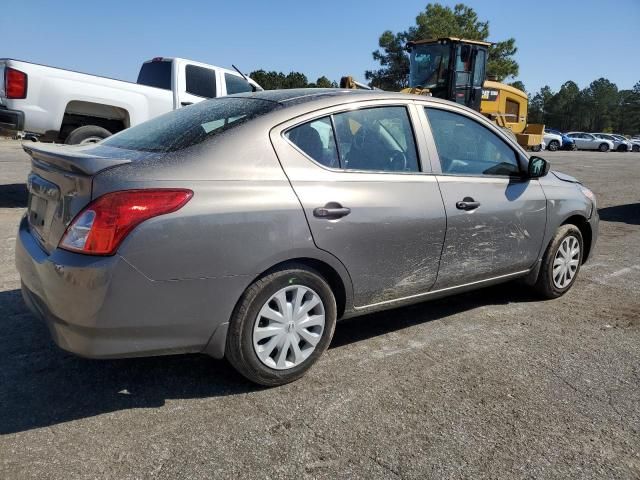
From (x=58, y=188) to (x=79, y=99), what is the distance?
215 inches

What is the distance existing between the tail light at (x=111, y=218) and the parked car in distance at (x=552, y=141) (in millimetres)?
38284

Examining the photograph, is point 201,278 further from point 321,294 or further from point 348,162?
point 348,162

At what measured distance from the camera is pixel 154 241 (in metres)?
2.45

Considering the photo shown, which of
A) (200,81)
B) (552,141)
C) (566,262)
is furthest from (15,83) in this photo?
(552,141)

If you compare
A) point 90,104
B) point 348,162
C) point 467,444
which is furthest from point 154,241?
point 90,104

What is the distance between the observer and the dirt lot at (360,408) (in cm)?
234

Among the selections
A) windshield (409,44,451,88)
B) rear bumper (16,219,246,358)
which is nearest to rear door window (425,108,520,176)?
rear bumper (16,219,246,358)

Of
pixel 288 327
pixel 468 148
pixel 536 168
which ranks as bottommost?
pixel 288 327

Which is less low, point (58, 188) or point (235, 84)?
point (235, 84)

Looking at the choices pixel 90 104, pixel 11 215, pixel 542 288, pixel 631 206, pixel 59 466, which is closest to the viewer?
pixel 59 466

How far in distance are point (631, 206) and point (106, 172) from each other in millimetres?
10498

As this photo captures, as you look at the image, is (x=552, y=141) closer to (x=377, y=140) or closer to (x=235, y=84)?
(x=235, y=84)

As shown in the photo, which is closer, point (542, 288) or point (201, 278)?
point (201, 278)

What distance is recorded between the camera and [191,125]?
3131mm
